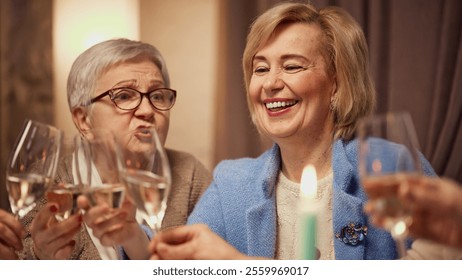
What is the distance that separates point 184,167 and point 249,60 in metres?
0.29

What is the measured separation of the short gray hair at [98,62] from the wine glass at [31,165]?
0.38 metres

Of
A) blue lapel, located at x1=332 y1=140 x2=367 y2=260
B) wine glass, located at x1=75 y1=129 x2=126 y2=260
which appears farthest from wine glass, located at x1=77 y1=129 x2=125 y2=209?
blue lapel, located at x1=332 y1=140 x2=367 y2=260

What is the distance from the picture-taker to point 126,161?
86 centimetres

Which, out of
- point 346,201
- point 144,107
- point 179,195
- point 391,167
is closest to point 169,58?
point 144,107

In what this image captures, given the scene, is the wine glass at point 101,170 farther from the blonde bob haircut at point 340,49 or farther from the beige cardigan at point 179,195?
the blonde bob haircut at point 340,49

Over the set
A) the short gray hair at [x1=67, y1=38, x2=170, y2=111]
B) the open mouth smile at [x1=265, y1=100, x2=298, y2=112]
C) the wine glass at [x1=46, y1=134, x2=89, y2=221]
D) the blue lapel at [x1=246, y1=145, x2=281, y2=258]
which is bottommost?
the blue lapel at [x1=246, y1=145, x2=281, y2=258]

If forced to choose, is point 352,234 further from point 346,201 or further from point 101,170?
point 101,170

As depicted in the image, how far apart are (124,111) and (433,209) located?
0.70 metres

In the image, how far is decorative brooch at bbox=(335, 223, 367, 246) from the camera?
3.59 feet

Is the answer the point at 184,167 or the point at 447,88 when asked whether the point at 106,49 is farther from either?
the point at 447,88

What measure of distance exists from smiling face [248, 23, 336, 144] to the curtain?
123mm

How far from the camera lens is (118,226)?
94 centimetres

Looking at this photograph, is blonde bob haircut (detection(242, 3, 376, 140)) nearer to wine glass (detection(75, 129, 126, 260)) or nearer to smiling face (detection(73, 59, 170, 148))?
smiling face (detection(73, 59, 170, 148))
